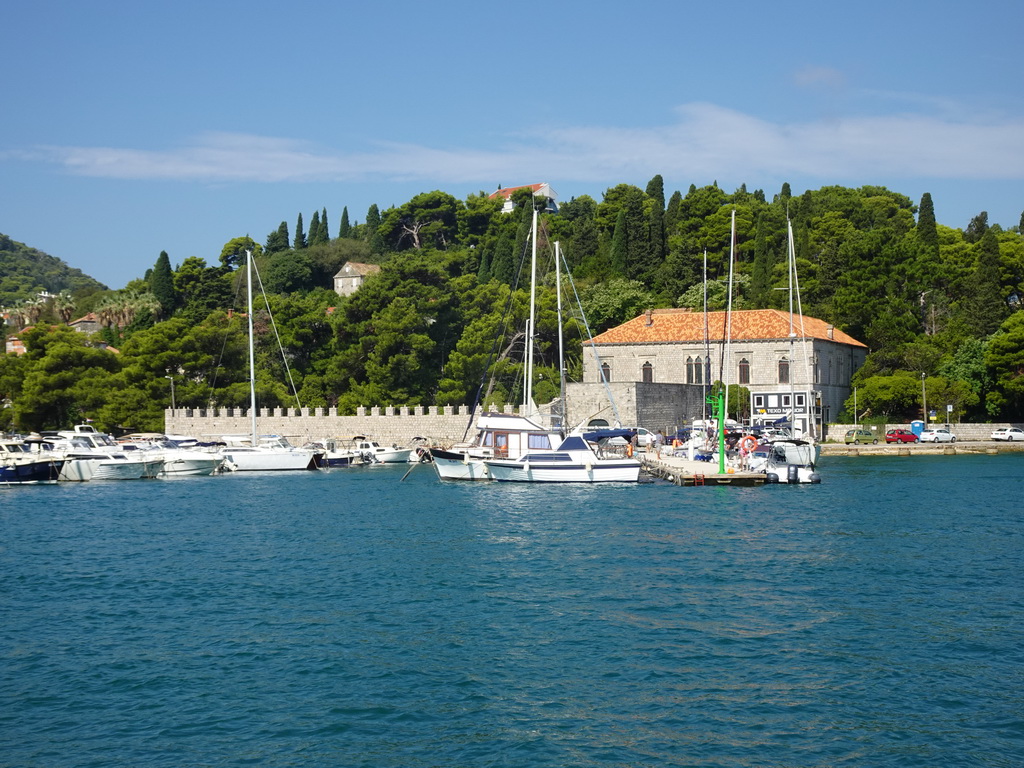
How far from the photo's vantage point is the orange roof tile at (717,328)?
192ft

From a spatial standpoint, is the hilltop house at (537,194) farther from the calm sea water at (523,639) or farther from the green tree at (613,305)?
the calm sea water at (523,639)

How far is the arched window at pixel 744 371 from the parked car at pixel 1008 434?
13.7m

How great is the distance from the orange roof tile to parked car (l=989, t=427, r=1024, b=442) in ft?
33.4

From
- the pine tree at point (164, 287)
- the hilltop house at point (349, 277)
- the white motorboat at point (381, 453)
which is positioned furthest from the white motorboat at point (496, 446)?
the hilltop house at point (349, 277)

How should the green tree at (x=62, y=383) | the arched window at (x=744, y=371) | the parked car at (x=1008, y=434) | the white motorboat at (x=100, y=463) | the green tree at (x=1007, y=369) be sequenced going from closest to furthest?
1. the white motorboat at (x=100, y=463)
2. the green tree at (x=1007, y=369)
3. the parked car at (x=1008, y=434)
4. the arched window at (x=744, y=371)
5. the green tree at (x=62, y=383)

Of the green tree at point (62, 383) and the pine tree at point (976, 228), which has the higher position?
the pine tree at point (976, 228)

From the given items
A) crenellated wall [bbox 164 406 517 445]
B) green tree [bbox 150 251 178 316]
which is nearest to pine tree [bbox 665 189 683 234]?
crenellated wall [bbox 164 406 517 445]

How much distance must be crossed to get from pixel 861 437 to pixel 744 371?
781 cm

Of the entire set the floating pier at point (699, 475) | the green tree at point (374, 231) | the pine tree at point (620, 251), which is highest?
the green tree at point (374, 231)

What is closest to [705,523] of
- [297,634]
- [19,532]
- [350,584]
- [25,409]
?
[350,584]

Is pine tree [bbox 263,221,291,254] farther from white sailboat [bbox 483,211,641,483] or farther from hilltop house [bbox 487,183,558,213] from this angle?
white sailboat [bbox 483,211,641,483]

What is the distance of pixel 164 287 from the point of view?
277 ft

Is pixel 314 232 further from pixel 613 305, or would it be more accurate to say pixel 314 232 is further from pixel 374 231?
pixel 613 305

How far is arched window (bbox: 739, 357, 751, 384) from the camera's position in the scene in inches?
2328
